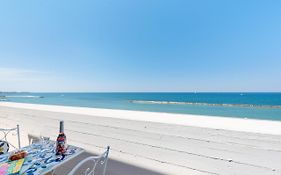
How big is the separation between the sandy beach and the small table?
0.37 meters

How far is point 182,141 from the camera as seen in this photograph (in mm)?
1282

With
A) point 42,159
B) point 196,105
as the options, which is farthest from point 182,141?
point 196,105

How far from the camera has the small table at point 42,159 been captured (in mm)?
1039

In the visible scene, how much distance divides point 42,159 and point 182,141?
3.30ft

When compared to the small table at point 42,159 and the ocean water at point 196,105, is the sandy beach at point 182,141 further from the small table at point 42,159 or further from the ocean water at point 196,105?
the ocean water at point 196,105

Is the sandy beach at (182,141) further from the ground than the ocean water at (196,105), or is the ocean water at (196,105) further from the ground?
the sandy beach at (182,141)

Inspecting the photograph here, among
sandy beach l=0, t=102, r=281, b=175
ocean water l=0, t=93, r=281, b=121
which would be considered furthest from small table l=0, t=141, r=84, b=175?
ocean water l=0, t=93, r=281, b=121

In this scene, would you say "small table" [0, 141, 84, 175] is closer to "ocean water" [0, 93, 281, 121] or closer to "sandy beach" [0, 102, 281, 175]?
"sandy beach" [0, 102, 281, 175]

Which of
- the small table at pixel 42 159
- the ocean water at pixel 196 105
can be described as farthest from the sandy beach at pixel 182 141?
the ocean water at pixel 196 105

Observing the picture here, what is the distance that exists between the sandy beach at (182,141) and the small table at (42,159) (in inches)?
14.7

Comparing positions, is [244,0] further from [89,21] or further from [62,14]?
[62,14]

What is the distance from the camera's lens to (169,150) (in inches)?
53.0

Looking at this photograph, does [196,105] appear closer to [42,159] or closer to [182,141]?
[182,141]

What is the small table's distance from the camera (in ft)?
3.41
